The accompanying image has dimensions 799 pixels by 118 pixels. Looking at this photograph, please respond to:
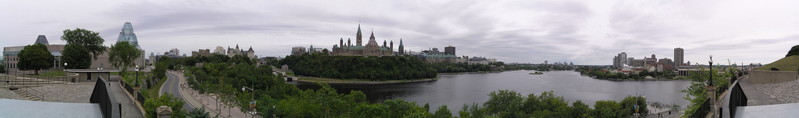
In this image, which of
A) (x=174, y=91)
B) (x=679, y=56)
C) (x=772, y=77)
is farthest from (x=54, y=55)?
(x=679, y=56)

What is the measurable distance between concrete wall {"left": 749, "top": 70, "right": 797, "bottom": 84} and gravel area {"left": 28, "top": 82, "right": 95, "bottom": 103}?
105 feet

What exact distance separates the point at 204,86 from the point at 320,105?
39.4 feet

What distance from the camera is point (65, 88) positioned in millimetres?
18609

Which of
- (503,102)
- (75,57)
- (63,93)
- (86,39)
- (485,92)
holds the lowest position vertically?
(485,92)

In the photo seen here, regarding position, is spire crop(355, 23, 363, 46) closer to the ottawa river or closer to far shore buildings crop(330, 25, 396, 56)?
far shore buildings crop(330, 25, 396, 56)

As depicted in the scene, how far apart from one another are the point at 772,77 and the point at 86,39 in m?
50.5

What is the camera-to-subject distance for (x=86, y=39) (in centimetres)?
3609

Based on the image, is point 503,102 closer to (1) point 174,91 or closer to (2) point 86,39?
(1) point 174,91

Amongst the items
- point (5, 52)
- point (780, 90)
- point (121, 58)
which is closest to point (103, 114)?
point (780, 90)

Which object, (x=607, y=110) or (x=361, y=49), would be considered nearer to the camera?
(x=607, y=110)

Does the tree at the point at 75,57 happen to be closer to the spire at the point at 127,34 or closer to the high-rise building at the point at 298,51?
the spire at the point at 127,34

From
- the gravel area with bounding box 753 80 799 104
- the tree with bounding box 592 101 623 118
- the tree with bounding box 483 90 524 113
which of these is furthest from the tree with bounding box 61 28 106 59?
the gravel area with bounding box 753 80 799 104

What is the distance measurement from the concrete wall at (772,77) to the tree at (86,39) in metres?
48.6

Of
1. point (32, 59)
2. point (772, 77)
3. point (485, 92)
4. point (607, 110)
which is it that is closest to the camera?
point (772, 77)
